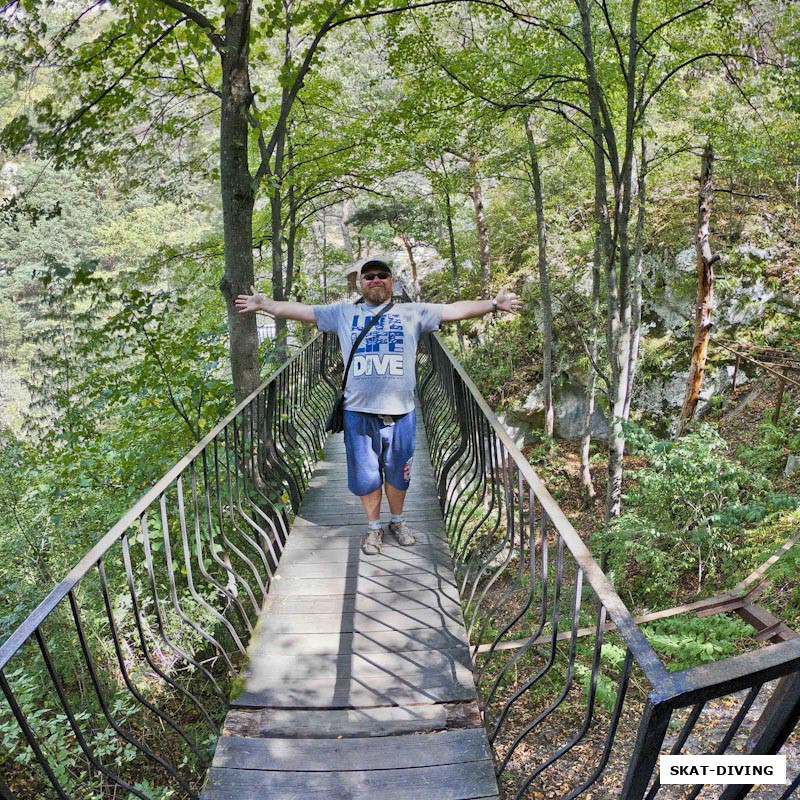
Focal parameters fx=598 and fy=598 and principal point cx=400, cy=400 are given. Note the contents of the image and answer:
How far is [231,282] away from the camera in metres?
5.41

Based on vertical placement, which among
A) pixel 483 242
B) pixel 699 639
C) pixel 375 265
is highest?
pixel 483 242

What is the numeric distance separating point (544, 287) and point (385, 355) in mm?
10486

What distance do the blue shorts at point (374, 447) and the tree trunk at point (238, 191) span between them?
6.80 ft

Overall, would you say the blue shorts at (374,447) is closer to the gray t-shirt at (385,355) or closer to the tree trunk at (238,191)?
the gray t-shirt at (385,355)

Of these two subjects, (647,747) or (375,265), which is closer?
(647,747)

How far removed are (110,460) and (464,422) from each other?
14.4ft

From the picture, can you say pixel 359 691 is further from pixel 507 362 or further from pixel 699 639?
pixel 507 362

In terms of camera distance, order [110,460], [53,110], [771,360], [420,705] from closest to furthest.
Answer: [420,705]
[53,110]
[110,460]
[771,360]

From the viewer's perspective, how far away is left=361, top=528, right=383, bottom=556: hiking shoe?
4.08m

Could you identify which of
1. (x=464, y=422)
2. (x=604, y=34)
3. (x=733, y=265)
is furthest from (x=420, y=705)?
(x=733, y=265)

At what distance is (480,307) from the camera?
3.66m

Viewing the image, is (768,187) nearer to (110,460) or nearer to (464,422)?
(464,422)

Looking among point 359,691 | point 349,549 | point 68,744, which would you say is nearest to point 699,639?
point 349,549

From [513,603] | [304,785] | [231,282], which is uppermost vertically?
[231,282]
